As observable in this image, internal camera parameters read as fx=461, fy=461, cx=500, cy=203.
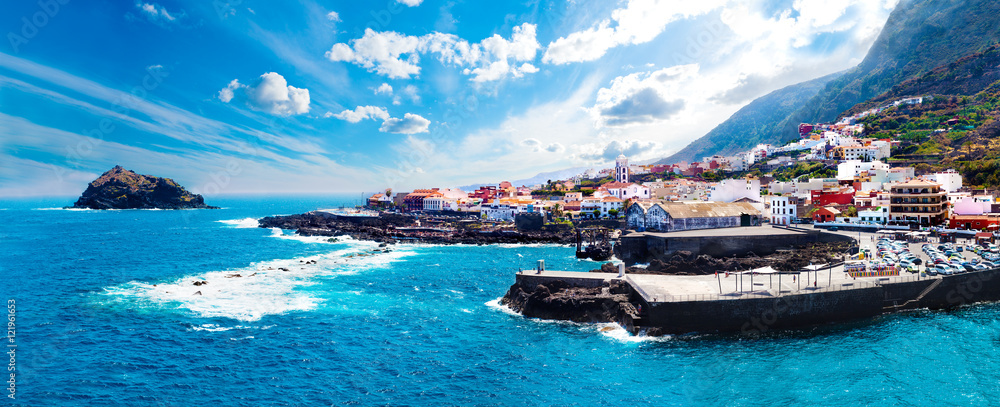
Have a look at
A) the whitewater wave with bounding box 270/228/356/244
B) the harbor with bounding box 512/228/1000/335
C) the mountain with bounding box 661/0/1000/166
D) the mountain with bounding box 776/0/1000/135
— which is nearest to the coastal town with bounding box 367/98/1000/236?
the harbor with bounding box 512/228/1000/335

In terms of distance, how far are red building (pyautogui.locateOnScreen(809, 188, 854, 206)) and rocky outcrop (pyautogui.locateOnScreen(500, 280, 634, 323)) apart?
45.2 m

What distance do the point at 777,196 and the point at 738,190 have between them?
4831 millimetres

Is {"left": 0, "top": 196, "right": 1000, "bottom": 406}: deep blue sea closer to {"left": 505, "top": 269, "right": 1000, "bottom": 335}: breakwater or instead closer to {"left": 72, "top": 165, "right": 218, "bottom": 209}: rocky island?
{"left": 505, "top": 269, "right": 1000, "bottom": 335}: breakwater

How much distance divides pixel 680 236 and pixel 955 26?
586 feet

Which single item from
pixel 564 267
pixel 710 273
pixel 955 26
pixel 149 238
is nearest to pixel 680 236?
pixel 710 273

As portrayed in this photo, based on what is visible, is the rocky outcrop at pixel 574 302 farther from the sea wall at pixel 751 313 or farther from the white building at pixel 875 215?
the white building at pixel 875 215

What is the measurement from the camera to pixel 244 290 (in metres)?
35.8

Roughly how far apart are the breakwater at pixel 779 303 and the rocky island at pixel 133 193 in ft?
561

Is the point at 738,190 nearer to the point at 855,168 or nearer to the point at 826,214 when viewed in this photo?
the point at 826,214

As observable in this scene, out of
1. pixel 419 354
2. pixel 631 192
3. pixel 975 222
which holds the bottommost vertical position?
pixel 419 354

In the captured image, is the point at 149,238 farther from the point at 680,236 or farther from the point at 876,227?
the point at 876,227

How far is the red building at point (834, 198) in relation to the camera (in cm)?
5775

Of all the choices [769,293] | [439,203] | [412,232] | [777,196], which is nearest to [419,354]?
[769,293]

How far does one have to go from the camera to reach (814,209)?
56.4 meters
